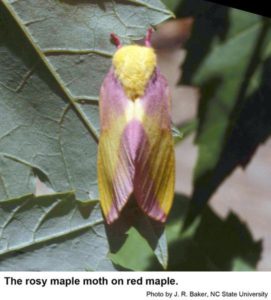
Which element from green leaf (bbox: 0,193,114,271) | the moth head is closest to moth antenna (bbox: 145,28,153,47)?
the moth head

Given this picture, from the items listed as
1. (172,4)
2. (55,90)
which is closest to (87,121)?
(55,90)

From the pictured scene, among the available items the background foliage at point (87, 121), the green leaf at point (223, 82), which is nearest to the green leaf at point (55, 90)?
the background foliage at point (87, 121)

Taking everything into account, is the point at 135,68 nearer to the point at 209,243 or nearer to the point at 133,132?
the point at 133,132

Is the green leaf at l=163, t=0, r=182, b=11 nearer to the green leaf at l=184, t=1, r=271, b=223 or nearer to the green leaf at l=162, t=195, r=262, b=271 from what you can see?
the green leaf at l=184, t=1, r=271, b=223

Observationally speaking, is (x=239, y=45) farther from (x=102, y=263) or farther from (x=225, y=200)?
(x=225, y=200)
